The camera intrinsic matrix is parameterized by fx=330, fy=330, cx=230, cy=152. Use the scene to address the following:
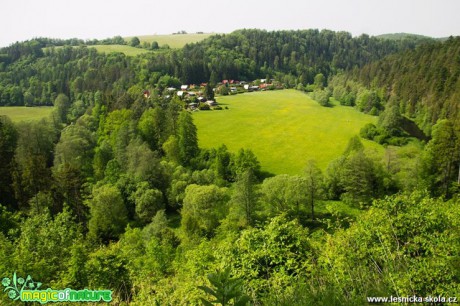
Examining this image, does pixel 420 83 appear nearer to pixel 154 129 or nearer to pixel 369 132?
pixel 369 132

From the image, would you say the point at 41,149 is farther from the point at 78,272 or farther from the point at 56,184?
the point at 78,272

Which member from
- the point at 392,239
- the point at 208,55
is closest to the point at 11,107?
the point at 208,55

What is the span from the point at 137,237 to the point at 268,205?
61.8ft

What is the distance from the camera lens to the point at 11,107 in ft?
412

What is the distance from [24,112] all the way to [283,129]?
91275 millimetres

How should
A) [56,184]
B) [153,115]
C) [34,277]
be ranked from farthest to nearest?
[153,115] → [56,184] → [34,277]

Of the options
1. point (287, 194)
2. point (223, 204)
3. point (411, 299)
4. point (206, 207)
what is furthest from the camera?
point (287, 194)

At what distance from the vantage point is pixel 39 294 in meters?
14.7

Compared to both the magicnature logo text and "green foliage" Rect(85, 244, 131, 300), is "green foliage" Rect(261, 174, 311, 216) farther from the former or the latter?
the magicnature logo text

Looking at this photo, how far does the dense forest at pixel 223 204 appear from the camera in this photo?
47.7ft

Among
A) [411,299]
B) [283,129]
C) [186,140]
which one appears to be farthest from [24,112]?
[411,299]

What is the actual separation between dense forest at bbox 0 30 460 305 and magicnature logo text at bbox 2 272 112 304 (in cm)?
67

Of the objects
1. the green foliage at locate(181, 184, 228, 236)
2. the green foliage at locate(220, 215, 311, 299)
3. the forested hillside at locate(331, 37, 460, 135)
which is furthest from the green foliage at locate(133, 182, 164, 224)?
the forested hillside at locate(331, 37, 460, 135)

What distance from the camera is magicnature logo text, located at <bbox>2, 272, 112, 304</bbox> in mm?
14405
